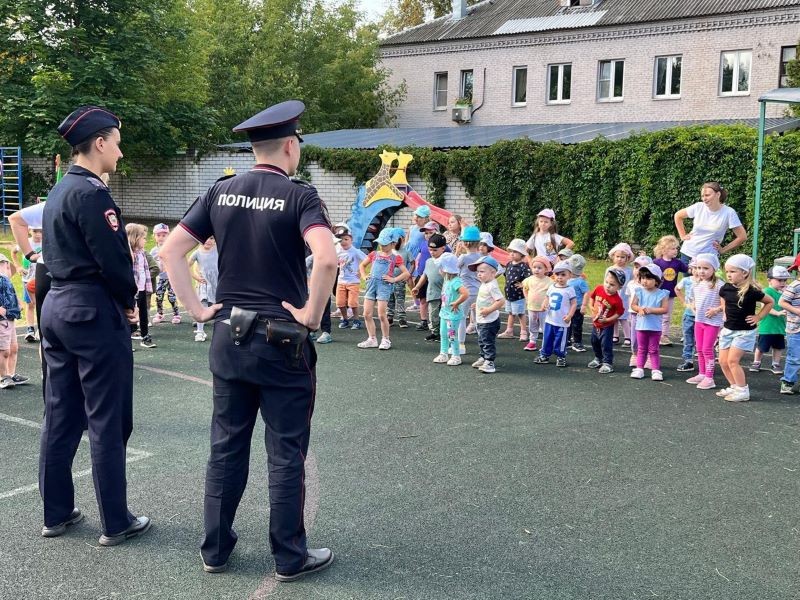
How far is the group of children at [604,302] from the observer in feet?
28.5

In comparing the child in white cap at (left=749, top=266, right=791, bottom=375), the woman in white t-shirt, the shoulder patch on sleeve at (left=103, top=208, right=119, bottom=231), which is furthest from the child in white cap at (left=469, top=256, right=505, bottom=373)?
the shoulder patch on sleeve at (left=103, top=208, right=119, bottom=231)

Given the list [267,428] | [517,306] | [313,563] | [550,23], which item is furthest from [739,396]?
[550,23]

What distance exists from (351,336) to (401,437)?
532 cm

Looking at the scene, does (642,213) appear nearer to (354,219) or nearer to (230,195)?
(354,219)

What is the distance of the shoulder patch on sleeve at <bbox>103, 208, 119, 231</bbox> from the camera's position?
463 centimetres

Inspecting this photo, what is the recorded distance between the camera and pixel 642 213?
22.2 metres

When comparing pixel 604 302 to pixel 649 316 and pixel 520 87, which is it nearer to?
pixel 649 316

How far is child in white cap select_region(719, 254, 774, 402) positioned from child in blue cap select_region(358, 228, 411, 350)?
4321 mm

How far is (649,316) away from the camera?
31.2 feet

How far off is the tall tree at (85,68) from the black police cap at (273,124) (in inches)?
1063

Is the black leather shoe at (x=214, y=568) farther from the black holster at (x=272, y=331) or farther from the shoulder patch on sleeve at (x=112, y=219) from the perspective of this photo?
the shoulder patch on sleeve at (x=112, y=219)

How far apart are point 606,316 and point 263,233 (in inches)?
254

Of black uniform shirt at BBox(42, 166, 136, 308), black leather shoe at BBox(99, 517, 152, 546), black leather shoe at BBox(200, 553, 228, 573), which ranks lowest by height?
black leather shoe at BBox(200, 553, 228, 573)

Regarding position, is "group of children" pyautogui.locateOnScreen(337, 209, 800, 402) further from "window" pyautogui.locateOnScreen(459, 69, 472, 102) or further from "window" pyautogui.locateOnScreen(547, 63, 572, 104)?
"window" pyautogui.locateOnScreen(459, 69, 472, 102)
